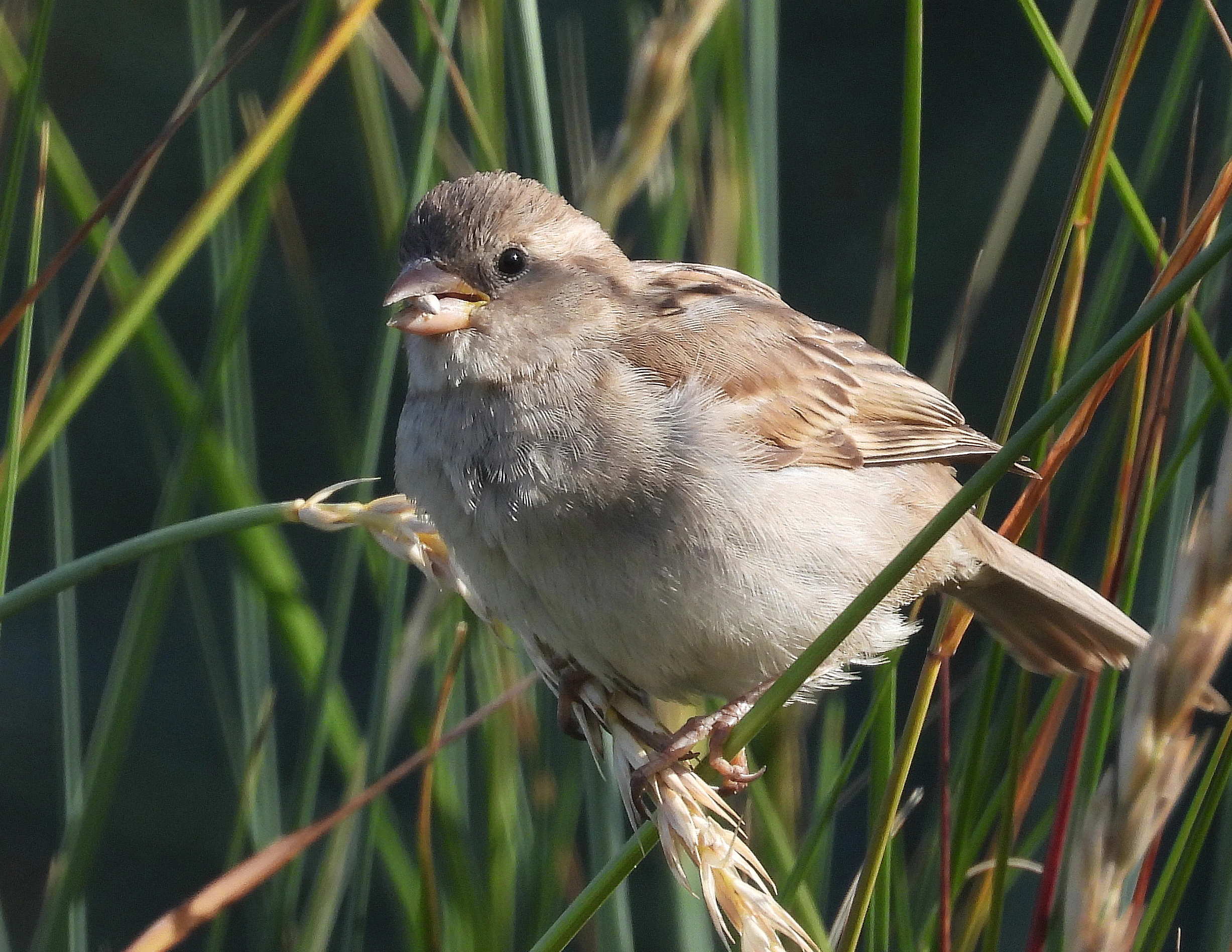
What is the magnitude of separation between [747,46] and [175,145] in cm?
296

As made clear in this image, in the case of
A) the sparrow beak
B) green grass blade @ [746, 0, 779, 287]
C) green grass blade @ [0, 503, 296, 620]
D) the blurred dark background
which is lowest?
the blurred dark background

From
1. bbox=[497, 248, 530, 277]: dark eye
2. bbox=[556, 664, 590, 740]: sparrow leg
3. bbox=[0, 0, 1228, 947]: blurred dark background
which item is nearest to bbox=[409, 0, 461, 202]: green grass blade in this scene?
bbox=[497, 248, 530, 277]: dark eye

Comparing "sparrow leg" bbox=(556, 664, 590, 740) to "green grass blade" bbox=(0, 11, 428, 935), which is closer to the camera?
"green grass blade" bbox=(0, 11, 428, 935)

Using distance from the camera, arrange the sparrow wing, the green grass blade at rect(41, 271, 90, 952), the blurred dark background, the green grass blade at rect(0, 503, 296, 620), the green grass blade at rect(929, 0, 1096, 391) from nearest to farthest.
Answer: the green grass blade at rect(0, 503, 296, 620)
the green grass blade at rect(41, 271, 90, 952)
the green grass blade at rect(929, 0, 1096, 391)
the sparrow wing
the blurred dark background

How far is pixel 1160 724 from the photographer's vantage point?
938 millimetres

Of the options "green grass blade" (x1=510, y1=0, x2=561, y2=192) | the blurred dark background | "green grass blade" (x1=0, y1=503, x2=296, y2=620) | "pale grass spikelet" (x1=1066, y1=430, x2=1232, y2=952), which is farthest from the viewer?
the blurred dark background

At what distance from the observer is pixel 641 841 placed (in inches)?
44.8

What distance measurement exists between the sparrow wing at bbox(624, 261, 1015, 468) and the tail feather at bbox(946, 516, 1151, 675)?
0.53 ft

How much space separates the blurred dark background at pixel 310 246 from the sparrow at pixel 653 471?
1808 millimetres

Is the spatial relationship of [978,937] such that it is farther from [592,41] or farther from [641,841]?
[592,41]

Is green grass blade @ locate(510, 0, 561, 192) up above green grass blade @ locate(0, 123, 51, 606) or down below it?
above

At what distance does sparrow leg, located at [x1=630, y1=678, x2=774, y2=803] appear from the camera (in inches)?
57.8

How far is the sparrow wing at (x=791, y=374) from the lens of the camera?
2.00 meters

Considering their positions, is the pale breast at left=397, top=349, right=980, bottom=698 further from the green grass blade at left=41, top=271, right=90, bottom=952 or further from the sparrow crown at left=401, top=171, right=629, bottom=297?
the green grass blade at left=41, top=271, right=90, bottom=952
